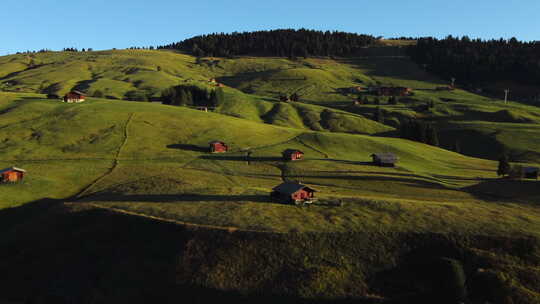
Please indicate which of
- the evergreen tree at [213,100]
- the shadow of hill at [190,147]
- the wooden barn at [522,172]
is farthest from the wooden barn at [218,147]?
the evergreen tree at [213,100]

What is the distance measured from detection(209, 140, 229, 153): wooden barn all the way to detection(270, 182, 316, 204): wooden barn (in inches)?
1642

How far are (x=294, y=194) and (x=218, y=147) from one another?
46501 mm

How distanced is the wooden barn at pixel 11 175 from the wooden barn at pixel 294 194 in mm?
52532

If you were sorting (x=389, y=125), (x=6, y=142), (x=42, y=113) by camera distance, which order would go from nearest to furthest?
(x=6, y=142) < (x=42, y=113) < (x=389, y=125)

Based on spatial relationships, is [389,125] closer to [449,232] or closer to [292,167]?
[292,167]

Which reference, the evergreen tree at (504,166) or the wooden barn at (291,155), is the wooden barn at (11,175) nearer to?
the wooden barn at (291,155)

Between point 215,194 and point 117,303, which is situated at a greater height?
point 215,194

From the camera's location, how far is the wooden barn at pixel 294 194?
5700 centimetres

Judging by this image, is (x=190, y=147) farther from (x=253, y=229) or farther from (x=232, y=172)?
(x=253, y=229)

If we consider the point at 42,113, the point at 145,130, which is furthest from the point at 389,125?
the point at 42,113

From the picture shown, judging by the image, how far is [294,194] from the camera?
5666 cm

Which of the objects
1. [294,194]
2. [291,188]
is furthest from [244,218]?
[291,188]

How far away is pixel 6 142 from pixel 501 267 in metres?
110

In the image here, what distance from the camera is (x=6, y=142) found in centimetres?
9762
